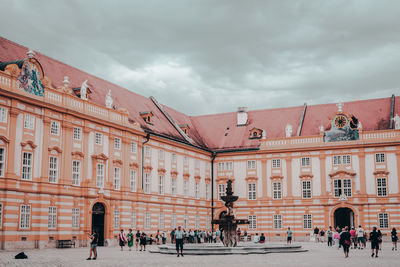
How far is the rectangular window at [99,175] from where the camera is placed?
41594 millimetres

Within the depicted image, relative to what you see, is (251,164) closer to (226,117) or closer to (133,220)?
(226,117)

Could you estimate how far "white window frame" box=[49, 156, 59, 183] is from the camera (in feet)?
121

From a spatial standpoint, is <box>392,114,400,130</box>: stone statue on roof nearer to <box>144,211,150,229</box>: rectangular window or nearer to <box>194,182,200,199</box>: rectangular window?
<box>194,182,200,199</box>: rectangular window

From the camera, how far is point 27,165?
115 ft

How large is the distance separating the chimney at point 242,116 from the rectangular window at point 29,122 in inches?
1279

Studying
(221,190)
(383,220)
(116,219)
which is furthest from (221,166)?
(116,219)

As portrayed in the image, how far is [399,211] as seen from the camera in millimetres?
52438

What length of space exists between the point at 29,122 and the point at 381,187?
3584cm

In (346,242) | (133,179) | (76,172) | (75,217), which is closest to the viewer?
(346,242)

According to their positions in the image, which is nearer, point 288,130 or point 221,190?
point 288,130

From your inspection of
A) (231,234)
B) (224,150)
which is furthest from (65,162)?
(224,150)

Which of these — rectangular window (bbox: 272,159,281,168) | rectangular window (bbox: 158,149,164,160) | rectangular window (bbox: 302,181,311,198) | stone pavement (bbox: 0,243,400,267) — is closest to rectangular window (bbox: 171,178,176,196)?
rectangular window (bbox: 158,149,164,160)

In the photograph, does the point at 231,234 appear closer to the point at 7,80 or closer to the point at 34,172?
the point at 34,172

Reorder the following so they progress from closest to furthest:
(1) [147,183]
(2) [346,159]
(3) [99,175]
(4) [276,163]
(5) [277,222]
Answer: (3) [99,175] → (1) [147,183] → (2) [346,159] → (5) [277,222] → (4) [276,163]
